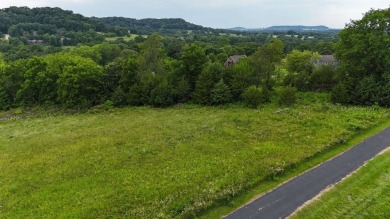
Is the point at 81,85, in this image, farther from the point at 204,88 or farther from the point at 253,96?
the point at 253,96

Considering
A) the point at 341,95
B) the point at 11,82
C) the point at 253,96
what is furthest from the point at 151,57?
the point at 11,82

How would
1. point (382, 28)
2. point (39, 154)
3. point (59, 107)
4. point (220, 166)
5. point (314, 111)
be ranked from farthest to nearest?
point (59, 107), point (382, 28), point (314, 111), point (39, 154), point (220, 166)

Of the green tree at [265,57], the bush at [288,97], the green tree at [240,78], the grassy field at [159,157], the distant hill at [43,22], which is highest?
the distant hill at [43,22]

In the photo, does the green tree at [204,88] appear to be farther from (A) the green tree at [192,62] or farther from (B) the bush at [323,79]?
(B) the bush at [323,79]

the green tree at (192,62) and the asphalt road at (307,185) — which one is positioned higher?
the green tree at (192,62)

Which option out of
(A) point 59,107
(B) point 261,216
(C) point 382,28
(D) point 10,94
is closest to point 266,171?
(B) point 261,216

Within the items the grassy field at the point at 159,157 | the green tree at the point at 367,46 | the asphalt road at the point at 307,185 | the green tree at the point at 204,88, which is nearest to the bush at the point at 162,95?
the green tree at the point at 204,88

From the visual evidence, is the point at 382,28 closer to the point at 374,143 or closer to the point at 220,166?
the point at 374,143
